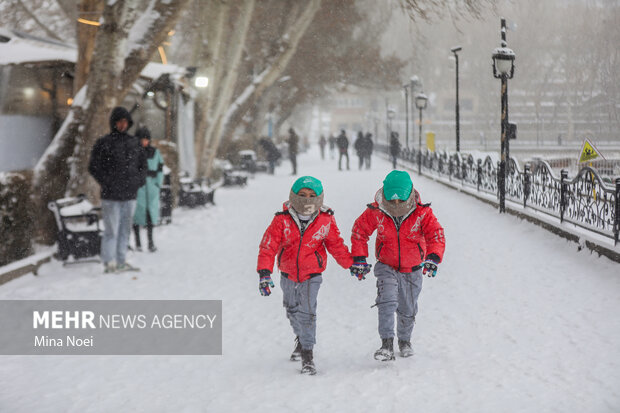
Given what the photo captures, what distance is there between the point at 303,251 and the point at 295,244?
7 cm

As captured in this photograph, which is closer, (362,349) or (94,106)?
(362,349)

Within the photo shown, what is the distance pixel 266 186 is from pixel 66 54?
9621 mm

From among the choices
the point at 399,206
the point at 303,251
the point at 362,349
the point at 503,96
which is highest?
the point at 503,96

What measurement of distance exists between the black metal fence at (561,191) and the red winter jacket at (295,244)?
5.12 m

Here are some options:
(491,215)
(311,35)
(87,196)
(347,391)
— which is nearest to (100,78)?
(87,196)

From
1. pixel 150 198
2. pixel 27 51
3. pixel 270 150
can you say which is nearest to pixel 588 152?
pixel 150 198

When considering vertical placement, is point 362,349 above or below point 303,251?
below

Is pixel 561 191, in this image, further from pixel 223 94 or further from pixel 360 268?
pixel 223 94

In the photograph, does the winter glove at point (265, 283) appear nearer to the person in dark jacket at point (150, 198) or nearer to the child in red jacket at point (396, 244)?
the child in red jacket at point (396, 244)

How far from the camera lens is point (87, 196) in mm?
9625

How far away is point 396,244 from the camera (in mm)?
4613

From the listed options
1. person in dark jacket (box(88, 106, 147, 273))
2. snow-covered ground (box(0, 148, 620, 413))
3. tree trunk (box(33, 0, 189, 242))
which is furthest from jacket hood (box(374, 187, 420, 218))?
tree trunk (box(33, 0, 189, 242))

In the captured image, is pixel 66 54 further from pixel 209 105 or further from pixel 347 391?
pixel 347 391

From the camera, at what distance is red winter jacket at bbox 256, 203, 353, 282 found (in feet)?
14.5
